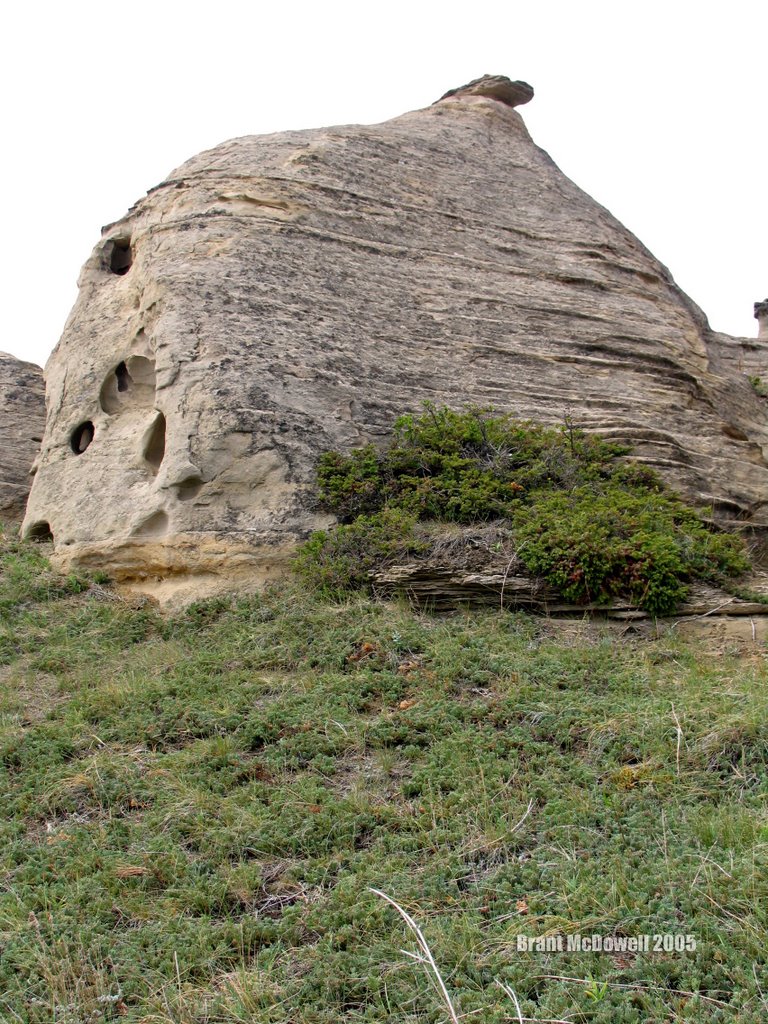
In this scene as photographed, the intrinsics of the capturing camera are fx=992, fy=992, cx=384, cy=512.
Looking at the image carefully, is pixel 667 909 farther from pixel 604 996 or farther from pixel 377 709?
pixel 377 709

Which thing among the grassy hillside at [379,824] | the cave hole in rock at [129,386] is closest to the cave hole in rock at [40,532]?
the cave hole in rock at [129,386]

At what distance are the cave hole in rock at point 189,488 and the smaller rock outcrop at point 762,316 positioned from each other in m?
12.4

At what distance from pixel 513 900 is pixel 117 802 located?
2578 millimetres

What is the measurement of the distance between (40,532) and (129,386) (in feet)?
6.81

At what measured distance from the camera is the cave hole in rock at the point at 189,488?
1024 centimetres

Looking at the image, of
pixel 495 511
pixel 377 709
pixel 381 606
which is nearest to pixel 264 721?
pixel 377 709

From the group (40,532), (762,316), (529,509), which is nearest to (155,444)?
(40,532)

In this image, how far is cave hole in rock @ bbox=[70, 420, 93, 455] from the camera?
39.9 ft

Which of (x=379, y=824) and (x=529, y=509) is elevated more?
(x=529, y=509)

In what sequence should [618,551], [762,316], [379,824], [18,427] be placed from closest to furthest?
[379,824] < [618,551] < [18,427] < [762,316]

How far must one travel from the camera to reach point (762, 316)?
61.0ft

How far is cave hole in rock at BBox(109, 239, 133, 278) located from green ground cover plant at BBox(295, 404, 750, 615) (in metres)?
5.23

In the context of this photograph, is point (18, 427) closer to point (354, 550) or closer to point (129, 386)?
point (129, 386)

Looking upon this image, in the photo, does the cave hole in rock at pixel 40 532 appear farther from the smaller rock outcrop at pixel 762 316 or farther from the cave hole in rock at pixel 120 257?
the smaller rock outcrop at pixel 762 316
